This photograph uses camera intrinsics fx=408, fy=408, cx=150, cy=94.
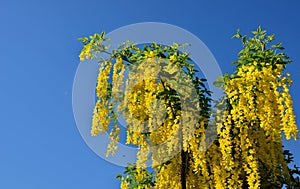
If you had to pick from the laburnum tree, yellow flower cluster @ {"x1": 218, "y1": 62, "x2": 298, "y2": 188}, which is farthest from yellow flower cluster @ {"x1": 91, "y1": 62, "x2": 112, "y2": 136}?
yellow flower cluster @ {"x1": 218, "y1": 62, "x2": 298, "y2": 188}

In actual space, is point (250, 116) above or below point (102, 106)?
below

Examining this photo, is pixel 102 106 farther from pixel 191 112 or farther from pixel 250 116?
pixel 250 116

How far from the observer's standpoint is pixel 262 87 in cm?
654

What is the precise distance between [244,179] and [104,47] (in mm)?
3419

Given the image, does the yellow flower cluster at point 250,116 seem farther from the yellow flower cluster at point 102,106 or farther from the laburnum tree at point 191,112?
the yellow flower cluster at point 102,106

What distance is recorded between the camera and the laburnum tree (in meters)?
6.59

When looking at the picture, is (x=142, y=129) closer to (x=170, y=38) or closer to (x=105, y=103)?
(x=105, y=103)

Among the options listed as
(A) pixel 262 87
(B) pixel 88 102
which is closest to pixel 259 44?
(A) pixel 262 87

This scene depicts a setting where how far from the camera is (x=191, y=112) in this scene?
674 centimetres

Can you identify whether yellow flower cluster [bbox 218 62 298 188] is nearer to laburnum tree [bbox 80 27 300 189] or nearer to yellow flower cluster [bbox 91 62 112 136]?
laburnum tree [bbox 80 27 300 189]

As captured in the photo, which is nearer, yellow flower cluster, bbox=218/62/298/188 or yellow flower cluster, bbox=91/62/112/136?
yellow flower cluster, bbox=218/62/298/188

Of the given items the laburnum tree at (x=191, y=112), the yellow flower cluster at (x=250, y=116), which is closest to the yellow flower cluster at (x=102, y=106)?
the laburnum tree at (x=191, y=112)

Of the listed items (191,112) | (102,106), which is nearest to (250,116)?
(191,112)

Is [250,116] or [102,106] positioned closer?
[250,116]
